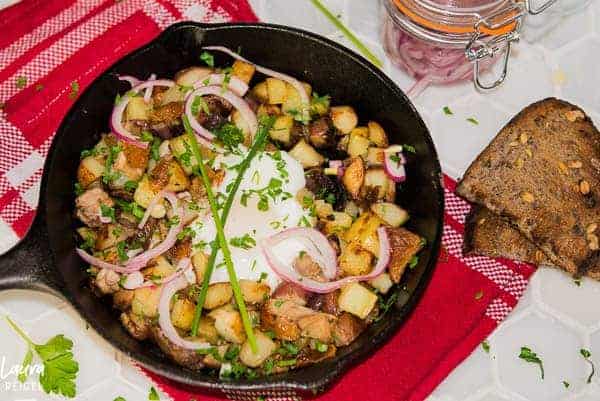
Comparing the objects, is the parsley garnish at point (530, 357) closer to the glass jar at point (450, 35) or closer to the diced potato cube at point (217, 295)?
the glass jar at point (450, 35)

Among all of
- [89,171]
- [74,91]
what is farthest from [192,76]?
[74,91]

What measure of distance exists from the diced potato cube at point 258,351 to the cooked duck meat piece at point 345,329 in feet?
0.72

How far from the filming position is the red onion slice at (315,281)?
2684 millimetres

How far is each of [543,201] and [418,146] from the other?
561 millimetres

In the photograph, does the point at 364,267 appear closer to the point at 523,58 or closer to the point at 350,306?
the point at 350,306

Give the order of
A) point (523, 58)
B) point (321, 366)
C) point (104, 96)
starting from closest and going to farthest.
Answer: point (321, 366), point (104, 96), point (523, 58)

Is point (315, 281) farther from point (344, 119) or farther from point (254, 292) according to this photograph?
point (344, 119)

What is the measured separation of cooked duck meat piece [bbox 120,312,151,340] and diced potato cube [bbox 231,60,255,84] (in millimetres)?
1000

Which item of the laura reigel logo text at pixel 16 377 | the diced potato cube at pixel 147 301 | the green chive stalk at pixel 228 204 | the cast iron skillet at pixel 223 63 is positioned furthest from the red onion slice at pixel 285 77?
the laura reigel logo text at pixel 16 377

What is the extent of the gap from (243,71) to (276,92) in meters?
0.16

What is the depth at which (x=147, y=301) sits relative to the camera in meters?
2.68

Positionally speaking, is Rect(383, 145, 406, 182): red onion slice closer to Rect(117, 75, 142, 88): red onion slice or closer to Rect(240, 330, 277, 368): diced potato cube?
Rect(240, 330, 277, 368): diced potato cube

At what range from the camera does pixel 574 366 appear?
3064mm

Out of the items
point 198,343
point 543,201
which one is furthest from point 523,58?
point 198,343
